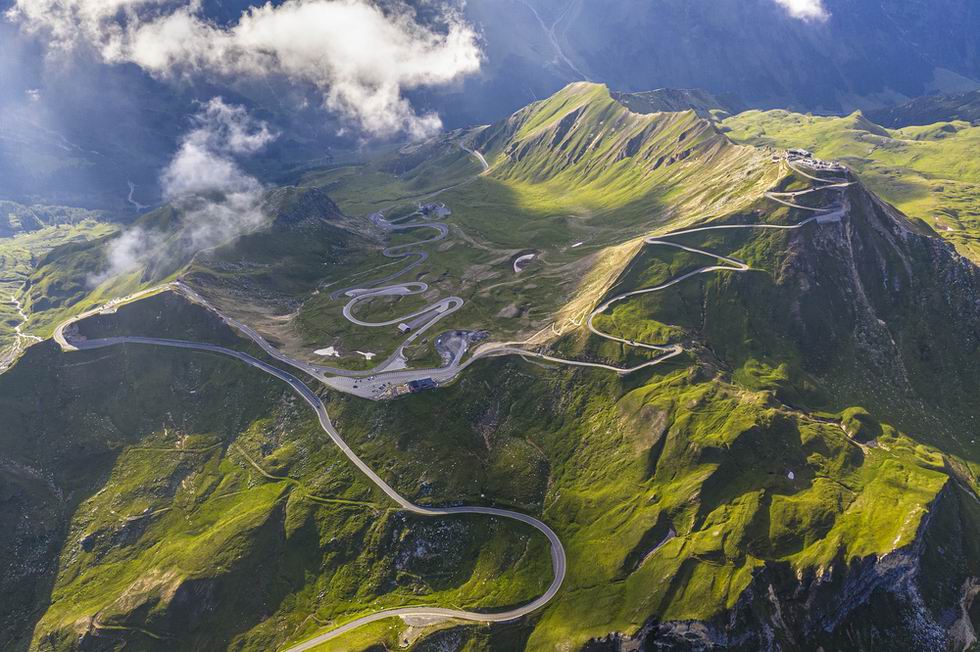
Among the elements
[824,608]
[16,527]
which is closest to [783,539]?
[824,608]

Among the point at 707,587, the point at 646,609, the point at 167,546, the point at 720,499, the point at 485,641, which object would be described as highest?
the point at 720,499

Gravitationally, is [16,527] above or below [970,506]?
below

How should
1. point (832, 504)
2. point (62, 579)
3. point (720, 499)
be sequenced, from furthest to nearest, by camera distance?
point (62, 579), point (720, 499), point (832, 504)

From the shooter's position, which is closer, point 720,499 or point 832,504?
point 832,504

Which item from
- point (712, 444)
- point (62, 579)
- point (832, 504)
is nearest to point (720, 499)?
point (712, 444)

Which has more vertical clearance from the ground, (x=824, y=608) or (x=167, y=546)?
(x=824, y=608)

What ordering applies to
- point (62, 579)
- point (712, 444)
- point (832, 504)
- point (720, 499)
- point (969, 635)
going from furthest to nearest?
point (62, 579) < point (712, 444) < point (720, 499) < point (832, 504) < point (969, 635)

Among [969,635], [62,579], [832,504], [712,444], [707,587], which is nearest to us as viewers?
[969,635]

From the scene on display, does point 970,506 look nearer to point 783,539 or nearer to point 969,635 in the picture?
point 969,635

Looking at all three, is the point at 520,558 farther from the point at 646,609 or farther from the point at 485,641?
the point at 646,609
